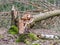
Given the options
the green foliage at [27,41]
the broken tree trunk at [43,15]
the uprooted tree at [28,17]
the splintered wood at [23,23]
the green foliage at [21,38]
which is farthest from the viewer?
the broken tree trunk at [43,15]

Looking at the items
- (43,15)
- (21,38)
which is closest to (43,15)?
(43,15)

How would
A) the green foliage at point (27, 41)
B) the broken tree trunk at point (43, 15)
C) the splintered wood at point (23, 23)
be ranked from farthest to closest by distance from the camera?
the broken tree trunk at point (43, 15) < the splintered wood at point (23, 23) < the green foliage at point (27, 41)

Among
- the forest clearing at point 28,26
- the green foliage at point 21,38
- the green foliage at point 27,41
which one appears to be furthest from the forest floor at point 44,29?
the green foliage at point 27,41

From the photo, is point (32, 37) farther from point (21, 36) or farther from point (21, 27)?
point (21, 27)

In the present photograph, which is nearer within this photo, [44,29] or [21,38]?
[21,38]

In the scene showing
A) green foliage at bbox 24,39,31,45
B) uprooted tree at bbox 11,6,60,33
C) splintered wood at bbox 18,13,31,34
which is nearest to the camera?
green foliage at bbox 24,39,31,45

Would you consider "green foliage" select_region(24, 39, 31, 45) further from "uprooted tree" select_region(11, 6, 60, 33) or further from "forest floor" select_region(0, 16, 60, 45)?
"uprooted tree" select_region(11, 6, 60, 33)

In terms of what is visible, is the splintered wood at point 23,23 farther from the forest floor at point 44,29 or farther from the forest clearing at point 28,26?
the forest floor at point 44,29

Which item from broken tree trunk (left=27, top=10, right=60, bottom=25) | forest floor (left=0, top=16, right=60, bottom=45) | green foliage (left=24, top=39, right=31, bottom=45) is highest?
broken tree trunk (left=27, top=10, right=60, bottom=25)

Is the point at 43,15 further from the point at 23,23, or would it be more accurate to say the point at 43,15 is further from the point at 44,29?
the point at 23,23

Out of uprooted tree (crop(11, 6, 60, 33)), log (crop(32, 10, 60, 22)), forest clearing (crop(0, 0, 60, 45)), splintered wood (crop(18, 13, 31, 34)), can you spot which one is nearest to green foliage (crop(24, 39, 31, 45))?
forest clearing (crop(0, 0, 60, 45))

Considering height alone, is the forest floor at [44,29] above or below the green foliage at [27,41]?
below
